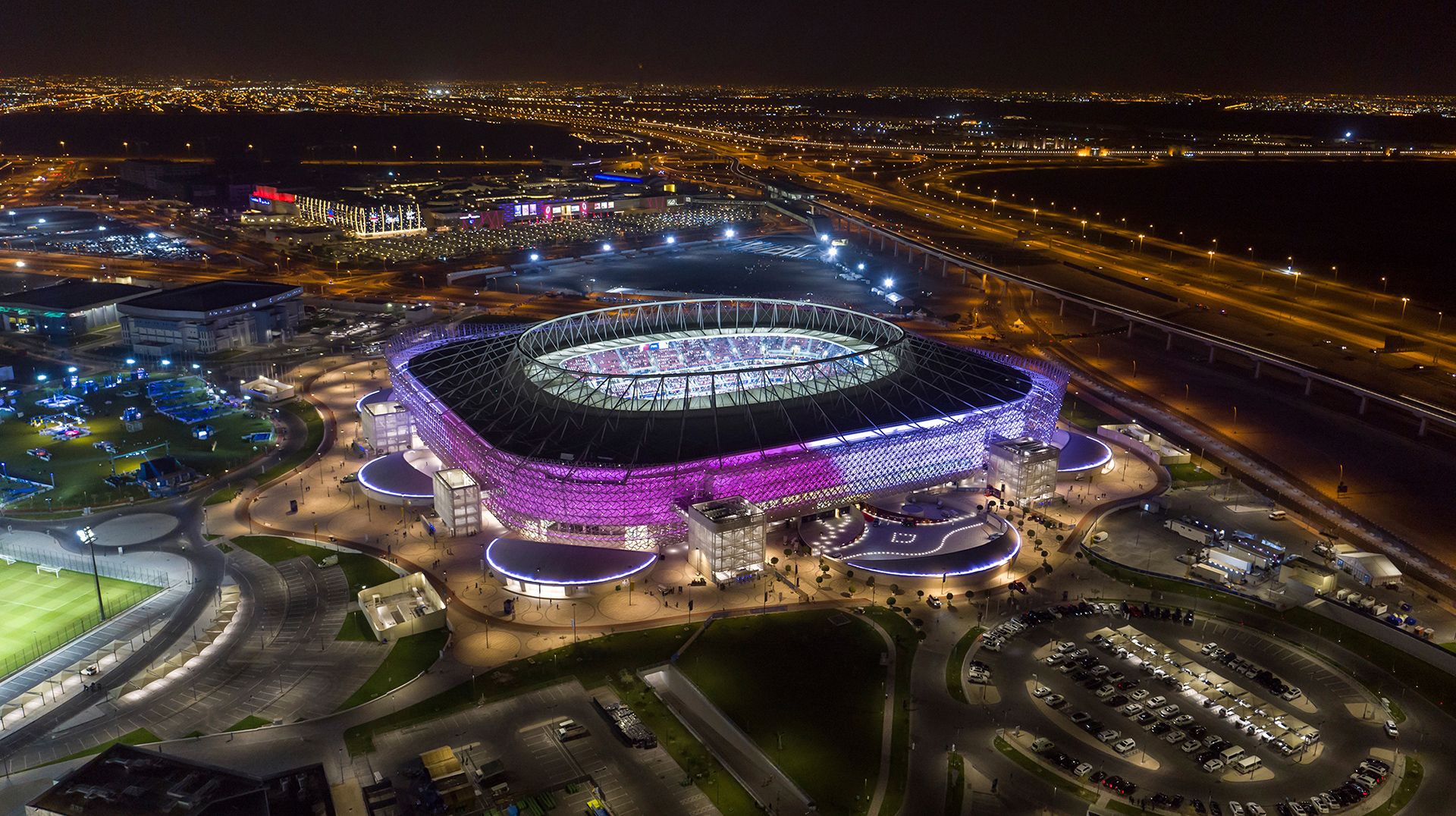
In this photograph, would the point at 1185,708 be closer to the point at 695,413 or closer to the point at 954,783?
the point at 954,783

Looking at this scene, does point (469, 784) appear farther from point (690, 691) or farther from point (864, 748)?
point (864, 748)

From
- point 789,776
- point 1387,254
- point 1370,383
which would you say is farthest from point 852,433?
point 1387,254

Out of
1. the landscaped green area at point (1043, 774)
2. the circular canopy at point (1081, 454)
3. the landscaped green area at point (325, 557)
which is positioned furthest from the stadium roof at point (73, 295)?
the landscaped green area at point (1043, 774)

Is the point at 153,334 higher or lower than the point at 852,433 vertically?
lower

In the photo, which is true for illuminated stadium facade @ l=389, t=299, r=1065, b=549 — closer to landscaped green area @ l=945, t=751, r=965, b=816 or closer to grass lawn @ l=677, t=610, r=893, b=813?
grass lawn @ l=677, t=610, r=893, b=813

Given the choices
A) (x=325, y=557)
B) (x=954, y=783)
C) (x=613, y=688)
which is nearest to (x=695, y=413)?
(x=613, y=688)

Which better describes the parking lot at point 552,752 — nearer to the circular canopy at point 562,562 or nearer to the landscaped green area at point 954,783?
the landscaped green area at point 954,783
